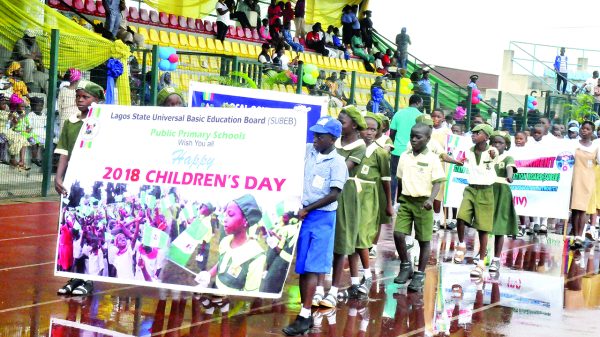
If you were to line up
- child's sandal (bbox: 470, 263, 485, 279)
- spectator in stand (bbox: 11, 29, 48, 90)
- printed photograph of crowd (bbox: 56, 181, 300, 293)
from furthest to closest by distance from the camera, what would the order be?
spectator in stand (bbox: 11, 29, 48, 90) < child's sandal (bbox: 470, 263, 485, 279) < printed photograph of crowd (bbox: 56, 181, 300, 293)

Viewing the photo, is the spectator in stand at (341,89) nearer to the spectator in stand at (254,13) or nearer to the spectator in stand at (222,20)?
the spectator in stand at (222,20)

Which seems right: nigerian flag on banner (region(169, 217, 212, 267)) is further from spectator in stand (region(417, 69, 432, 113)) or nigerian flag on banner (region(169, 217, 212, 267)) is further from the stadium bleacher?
spectator in stand (region(417, 69, 432, 113))

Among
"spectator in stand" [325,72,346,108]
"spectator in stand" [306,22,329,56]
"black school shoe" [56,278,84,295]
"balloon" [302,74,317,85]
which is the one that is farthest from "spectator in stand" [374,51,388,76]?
"black school shoe" [56,278,84,295]

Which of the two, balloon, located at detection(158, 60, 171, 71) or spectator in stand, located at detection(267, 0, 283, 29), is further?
spectator in stand, located at detection(267, 0, 283, 29)

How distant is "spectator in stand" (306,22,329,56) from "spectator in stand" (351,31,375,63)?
1.89 meters

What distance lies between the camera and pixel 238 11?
28.8m

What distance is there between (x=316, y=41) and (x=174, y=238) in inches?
886

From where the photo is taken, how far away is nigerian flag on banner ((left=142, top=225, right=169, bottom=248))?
8.64 m

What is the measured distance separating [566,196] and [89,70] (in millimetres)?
8028

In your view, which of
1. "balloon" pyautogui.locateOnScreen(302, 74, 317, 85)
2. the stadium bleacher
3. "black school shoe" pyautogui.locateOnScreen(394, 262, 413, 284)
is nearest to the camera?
"black school shoe" pyautogui.locateOnScreen(394, 262, 413, 284)

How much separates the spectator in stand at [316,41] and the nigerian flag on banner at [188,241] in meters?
22.5

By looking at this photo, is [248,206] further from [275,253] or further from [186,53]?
[186,53]

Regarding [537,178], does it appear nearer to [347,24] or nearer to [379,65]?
[379,65]

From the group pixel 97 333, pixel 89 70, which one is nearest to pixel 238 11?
pixel 89 70
